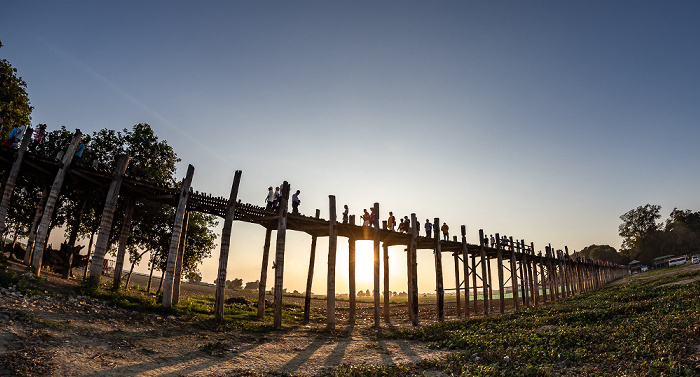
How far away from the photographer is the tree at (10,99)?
830 inches

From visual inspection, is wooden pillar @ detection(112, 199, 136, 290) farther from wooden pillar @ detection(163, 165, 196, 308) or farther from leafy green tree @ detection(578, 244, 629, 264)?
leafy green tree @ detection(578, 244, 629, 264)

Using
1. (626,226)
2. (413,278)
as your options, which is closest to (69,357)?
(413,278)

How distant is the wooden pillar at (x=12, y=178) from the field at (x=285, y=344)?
250 centimetres

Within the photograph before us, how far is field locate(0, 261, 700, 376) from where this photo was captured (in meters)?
8.96

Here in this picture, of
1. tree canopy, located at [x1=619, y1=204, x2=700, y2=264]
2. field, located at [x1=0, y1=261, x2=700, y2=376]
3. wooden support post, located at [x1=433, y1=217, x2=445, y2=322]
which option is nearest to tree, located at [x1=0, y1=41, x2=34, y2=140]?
field, located at [x1=0, y1=261, x2=700, y2=376]

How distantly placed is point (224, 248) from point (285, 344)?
564 centimetres

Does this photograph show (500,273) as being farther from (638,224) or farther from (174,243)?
(638,224)

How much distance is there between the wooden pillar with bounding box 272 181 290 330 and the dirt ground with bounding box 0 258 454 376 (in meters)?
1.29

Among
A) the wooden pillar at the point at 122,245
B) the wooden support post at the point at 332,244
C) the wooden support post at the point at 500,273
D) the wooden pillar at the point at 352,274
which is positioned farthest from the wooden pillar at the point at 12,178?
the wooden support post at the point at 500,273

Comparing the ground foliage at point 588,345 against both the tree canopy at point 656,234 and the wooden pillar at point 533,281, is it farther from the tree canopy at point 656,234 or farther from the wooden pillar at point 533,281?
the tree canopy at point 656,234

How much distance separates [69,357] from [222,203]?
33.0 ft

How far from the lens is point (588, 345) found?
1114 cm

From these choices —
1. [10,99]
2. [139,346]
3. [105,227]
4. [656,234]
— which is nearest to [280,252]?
[105,227]

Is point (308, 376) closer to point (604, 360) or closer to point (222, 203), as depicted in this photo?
point (604, 360)
